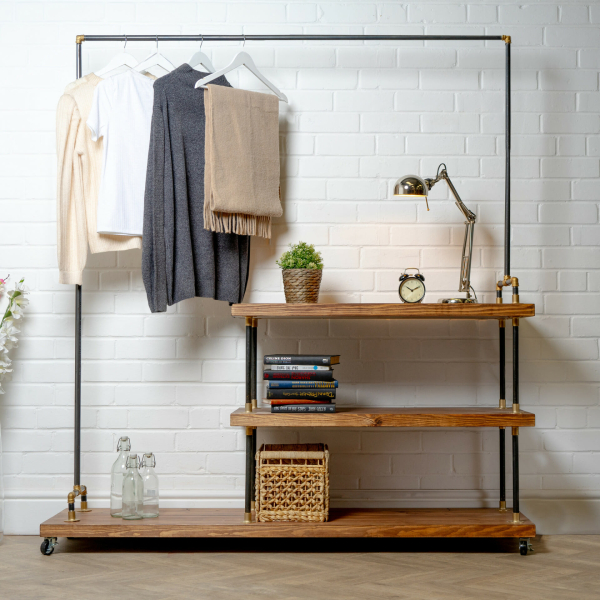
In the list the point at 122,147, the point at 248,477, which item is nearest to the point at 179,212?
the point at 122,147

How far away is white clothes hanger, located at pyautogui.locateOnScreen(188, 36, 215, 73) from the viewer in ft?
8.14

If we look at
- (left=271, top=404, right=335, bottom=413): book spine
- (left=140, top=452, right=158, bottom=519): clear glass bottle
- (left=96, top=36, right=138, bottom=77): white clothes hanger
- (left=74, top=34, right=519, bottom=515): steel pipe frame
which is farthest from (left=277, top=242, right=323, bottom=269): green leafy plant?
(left=96, top=36, right=138, bottom=77): white clothes hanger

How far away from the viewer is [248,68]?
8.00 ft

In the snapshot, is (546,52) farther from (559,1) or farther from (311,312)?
(311,312)

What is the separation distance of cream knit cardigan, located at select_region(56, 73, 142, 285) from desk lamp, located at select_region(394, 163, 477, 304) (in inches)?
36.9

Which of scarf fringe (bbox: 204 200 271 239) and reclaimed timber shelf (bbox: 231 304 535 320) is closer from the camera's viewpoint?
reclaimed timber shelf (bbox: 231 304 535 320)

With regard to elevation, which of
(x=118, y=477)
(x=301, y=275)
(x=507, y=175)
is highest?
(x=507, y=175)

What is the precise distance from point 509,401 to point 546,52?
4.46ft

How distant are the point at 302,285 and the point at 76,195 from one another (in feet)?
2.82

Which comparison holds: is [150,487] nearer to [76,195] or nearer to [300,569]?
[300,569]

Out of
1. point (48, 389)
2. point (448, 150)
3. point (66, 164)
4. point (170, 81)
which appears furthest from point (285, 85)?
point (48, 389)

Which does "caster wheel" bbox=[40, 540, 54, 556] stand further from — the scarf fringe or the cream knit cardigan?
the scarf fringe

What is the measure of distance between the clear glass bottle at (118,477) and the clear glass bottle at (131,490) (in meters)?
0.05

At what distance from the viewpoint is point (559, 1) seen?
2.69m
